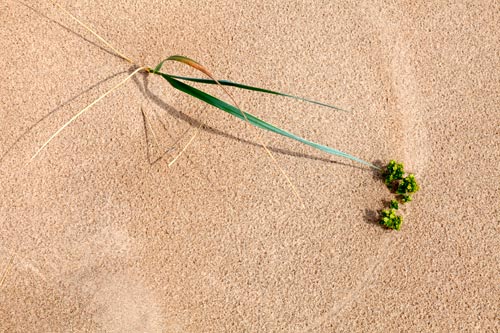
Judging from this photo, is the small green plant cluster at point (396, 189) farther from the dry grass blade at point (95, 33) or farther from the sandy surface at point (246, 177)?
the dry grass blade at point (95, 33)

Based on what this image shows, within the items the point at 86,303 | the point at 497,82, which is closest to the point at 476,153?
the point at 497,82

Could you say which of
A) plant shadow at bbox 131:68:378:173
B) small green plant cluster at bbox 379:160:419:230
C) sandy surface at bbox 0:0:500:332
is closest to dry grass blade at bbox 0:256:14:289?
sandy surface at bbox 0:0:500:332

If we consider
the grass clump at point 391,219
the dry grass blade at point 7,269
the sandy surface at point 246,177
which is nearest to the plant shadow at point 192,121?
the sandy surface at point 246,177

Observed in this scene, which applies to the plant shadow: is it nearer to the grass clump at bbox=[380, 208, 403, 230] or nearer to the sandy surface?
the sandy surface

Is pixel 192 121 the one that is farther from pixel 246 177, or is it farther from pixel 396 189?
pixel 396 189

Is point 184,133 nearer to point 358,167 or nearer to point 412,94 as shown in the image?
point 358,167

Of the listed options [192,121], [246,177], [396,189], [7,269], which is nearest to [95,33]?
[192,121]
